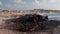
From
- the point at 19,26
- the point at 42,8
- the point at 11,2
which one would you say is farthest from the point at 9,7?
the point at 42,8

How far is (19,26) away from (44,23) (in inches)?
12.7

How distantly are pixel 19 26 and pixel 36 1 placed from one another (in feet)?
1.30

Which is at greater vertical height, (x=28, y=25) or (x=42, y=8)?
(x=42, y=8)

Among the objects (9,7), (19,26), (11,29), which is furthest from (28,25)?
(9,7)

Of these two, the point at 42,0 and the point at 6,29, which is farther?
the point at 42,0

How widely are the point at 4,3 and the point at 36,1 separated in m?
0.41

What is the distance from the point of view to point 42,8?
1569 millimetres

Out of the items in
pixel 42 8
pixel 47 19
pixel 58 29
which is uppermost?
pixel 42 8

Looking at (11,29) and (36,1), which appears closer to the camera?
(11,29)

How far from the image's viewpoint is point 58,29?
60.6 inches

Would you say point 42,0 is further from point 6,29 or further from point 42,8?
point 6,29

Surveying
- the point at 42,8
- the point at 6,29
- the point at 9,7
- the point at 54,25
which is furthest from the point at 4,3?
the point at 54,25

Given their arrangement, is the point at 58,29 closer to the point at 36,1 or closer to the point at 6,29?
the point at 36,1

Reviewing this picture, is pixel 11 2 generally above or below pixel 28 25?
above
